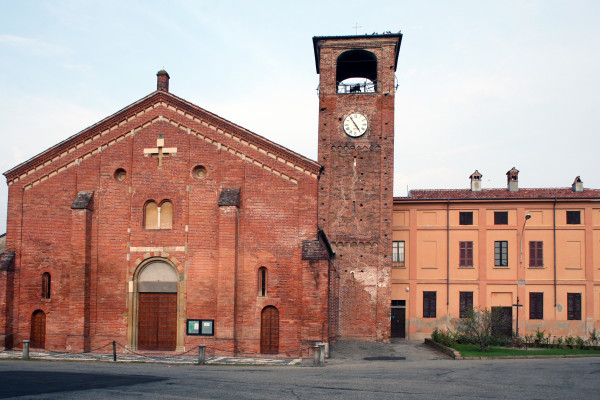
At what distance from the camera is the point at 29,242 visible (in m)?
24.6

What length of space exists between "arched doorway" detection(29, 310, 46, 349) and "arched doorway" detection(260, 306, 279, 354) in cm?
948

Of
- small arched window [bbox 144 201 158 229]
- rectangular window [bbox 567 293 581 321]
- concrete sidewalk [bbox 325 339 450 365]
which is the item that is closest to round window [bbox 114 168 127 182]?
small arched window [bbox 144 201 158 229]

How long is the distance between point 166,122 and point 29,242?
26.0ft

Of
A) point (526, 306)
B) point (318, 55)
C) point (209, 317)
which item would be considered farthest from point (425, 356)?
point (318, 55)

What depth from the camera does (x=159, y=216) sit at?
24266 mm

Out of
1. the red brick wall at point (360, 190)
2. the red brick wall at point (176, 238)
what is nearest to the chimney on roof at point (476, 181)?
the red brick wall at point (360, 190)

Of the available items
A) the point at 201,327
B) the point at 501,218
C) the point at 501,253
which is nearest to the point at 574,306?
the point at 501,253

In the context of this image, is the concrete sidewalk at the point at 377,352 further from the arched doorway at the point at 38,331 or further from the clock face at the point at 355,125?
the arched doorway at the point at 38,331

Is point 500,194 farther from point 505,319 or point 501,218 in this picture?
point 505,319

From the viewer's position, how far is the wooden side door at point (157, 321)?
2370 centimetres

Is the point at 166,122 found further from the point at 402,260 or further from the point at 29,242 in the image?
the point at 402,260

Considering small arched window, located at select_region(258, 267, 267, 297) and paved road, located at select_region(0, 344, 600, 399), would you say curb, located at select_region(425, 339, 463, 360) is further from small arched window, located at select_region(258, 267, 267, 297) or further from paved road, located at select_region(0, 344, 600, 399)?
small arched window, located at select_region(258, 267, 267, 297)

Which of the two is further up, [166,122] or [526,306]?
[166,122]

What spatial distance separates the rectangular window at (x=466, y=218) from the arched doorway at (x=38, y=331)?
82.9ft
